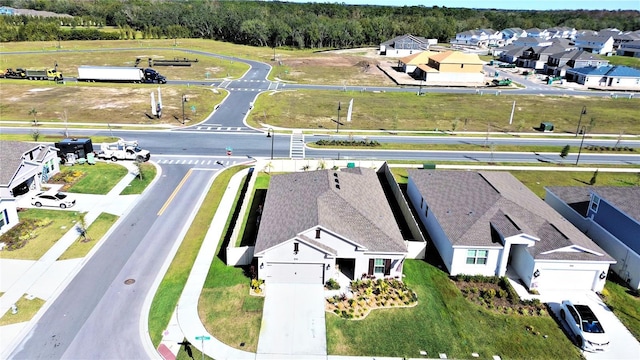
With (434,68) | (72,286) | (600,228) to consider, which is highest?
(434,68)

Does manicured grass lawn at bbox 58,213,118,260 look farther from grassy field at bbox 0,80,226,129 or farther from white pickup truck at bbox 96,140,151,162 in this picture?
grassy field at bbox 0,80,226,129

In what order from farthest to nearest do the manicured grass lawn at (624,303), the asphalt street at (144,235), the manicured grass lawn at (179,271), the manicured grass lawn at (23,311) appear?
1. the manicured grass lawn at (624,303)
2. the manicured grass lawn at (179,271)
3. the manicured grass lawn at (23,311)
4. the asphalt street at (144,235)

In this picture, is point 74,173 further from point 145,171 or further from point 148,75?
point 148,75

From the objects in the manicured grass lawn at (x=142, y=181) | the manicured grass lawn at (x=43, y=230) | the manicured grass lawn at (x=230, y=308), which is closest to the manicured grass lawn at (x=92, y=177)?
the manicured grass lawn at (x=142, y=181)

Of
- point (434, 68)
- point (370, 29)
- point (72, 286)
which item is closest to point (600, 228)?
point (72, 286)

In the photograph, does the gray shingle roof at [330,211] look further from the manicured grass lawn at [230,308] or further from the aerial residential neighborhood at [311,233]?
the manicured grass lawn at [230,308]

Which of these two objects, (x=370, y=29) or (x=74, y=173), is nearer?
(x=74, y=173)

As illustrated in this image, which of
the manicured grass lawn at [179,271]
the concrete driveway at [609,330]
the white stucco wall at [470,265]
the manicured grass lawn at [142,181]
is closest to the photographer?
the concrete driveway at [609,330]
